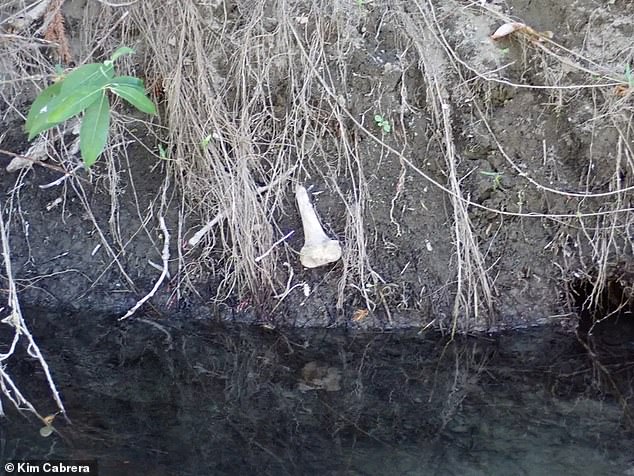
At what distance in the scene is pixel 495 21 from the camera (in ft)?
8.36

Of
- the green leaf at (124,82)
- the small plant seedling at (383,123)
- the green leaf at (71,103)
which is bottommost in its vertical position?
A: the small plant seedling at (383,123)

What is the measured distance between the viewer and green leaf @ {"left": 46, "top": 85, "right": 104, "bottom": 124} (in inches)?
59.9

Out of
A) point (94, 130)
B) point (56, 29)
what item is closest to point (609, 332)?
point (94, 130)

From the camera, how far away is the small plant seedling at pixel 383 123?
263cm

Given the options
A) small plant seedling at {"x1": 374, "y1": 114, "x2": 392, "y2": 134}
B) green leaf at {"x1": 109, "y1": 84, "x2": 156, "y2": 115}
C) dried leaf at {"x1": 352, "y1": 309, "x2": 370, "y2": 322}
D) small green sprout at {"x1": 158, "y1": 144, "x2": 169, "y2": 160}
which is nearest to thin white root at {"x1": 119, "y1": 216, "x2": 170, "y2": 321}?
small green sprout at {"x1": 158, "y1": 144, "x2": 169, "y2": 160}

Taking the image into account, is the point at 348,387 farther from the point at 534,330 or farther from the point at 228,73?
the point at 228,73

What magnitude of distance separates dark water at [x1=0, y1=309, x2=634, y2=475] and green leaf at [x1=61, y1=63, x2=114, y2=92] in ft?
3.38

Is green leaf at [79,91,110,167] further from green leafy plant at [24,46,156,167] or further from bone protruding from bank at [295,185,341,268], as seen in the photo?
bone protruding from bank at [295,185,341,268]

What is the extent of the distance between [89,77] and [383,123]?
4.29ft

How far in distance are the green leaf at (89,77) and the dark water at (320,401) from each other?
1032 millimetres

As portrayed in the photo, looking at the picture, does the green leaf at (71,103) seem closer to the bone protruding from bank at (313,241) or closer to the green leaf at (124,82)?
the green leaf at (124,82)

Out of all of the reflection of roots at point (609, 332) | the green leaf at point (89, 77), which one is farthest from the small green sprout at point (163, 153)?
the reflection of roots at point (609, 332)

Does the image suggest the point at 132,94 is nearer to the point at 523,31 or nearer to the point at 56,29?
the point at 56,29

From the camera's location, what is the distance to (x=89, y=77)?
1598 millimetres
